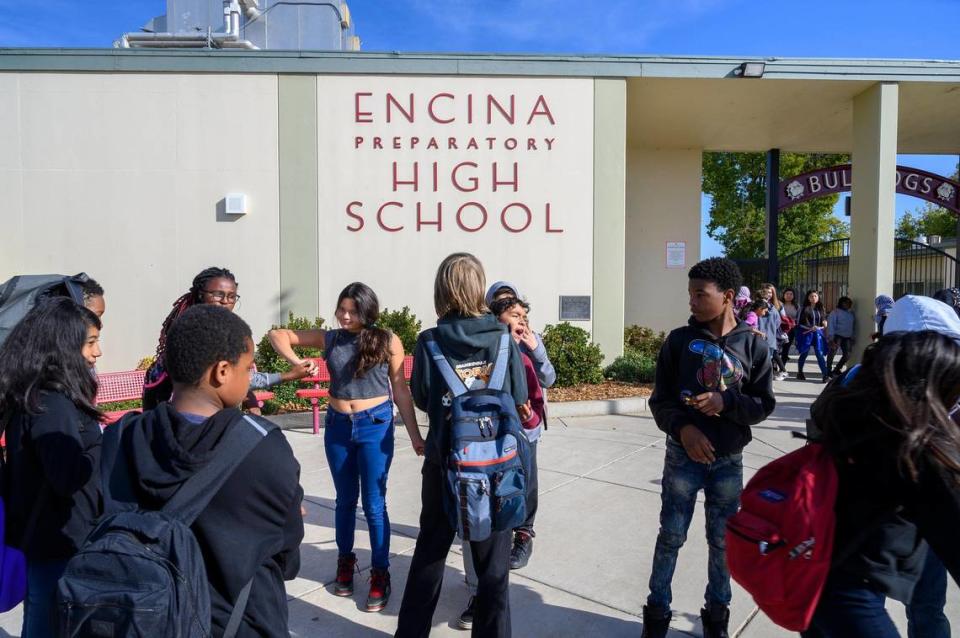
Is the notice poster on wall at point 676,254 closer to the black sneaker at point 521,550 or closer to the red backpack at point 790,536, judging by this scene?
the black sneaker at point 521,550

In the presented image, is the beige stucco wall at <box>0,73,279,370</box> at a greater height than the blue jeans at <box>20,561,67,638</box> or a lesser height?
greater

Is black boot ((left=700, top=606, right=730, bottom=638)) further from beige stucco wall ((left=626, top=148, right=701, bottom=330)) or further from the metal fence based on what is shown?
the metal fence

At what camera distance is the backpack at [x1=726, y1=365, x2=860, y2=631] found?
67.2 inches

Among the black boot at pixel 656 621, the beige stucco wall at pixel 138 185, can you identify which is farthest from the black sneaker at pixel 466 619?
the beige stucco wall at pixel 138 185

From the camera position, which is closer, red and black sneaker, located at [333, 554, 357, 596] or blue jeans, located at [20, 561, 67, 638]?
blue jeans, located at [20, 561, 67, 638]

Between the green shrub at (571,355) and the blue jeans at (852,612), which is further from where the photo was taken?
the green shrub at (571,355)

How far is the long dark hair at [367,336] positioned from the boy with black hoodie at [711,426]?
1.55m

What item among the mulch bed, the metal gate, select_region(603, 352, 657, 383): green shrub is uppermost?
the metal gate

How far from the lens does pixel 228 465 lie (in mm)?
1643

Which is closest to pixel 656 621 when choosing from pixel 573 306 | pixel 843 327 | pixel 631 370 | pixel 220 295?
pixel 220 295

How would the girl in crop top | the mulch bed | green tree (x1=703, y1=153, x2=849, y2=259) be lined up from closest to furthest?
the girl in crop top < the mulch bed < green tree (x1=703, y1=153, x2=849, y2=259)

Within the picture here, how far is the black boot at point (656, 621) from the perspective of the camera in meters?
2.96

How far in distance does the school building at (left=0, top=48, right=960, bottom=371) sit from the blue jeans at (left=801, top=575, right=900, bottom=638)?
26.7 ft

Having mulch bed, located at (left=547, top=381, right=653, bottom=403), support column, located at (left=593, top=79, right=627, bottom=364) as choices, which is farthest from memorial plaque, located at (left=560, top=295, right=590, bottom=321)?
mulch bed, located at (left=547, top=381, right=653, bottom=403)
